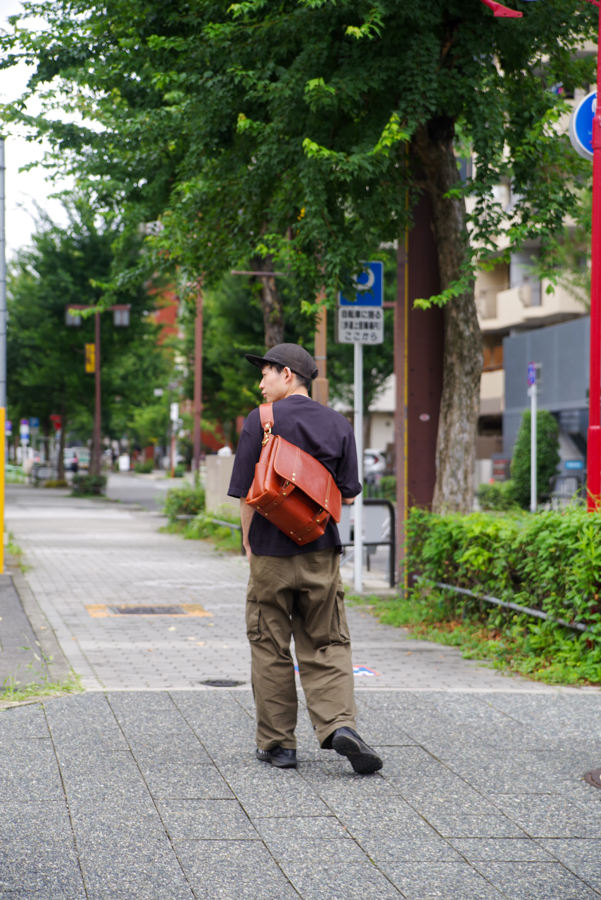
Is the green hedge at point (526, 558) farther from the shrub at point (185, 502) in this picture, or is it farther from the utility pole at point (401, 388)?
the shrub at point (185, 502)

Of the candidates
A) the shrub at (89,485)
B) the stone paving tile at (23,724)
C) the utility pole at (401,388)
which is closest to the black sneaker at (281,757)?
the stone paving tile at (23,724)

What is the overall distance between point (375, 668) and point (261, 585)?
2922 millimetres

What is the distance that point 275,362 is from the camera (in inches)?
184

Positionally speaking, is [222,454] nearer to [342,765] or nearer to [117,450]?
[342,765]

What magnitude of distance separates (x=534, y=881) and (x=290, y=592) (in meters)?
1.66

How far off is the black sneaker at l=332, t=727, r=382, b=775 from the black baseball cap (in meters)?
1.55

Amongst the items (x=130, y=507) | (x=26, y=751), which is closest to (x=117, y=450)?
(x=130, y=507)

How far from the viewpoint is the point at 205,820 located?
3914 millimetres

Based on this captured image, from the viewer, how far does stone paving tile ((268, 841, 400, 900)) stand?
3281 millimetres

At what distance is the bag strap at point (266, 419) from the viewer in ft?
15.0

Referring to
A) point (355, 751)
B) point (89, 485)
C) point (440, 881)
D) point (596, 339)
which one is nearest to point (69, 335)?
point (89, 485)

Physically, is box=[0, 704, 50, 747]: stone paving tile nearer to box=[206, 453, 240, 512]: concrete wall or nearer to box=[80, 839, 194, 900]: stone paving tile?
box=[80, 839, 194, 900]: stone paving tile

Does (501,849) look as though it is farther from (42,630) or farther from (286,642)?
(42,630)

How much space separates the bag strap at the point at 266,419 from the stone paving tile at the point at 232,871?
167cm
